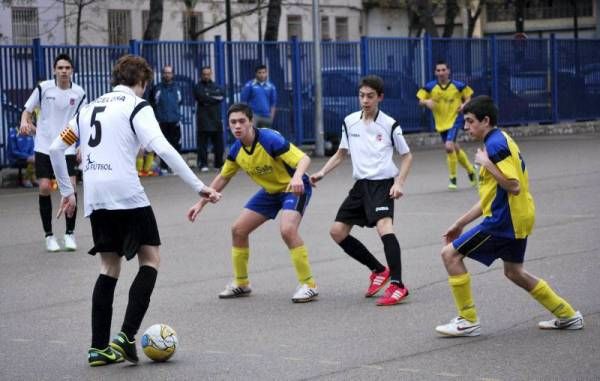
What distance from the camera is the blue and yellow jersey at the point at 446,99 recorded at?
66.5 ft

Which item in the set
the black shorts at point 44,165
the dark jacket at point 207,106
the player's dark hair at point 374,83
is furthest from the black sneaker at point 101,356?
the dark jacket at point 207,106

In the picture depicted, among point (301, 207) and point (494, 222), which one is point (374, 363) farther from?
point (301, 207)

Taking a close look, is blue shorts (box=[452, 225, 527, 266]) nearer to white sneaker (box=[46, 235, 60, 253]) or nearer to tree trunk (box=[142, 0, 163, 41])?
white sneaker (box=[46, 235, 60, 253])

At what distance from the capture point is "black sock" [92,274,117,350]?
7605mm

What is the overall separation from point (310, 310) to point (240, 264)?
91cm

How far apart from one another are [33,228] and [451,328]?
8.58m

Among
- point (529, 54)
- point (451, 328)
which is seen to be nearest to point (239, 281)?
point (451, 328)

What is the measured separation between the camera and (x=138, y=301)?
762cm

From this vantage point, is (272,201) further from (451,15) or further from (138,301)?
(451,15)

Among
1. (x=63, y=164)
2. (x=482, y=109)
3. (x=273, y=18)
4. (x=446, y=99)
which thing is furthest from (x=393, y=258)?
(x=273, y=18)

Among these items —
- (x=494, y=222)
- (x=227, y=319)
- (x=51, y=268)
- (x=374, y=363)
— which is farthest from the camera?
(x=51, y=268)

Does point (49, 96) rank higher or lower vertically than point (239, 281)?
higher

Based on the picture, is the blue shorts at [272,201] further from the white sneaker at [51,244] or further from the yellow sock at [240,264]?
the white sneaker at [51,244]

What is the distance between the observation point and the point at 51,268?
12.0m
